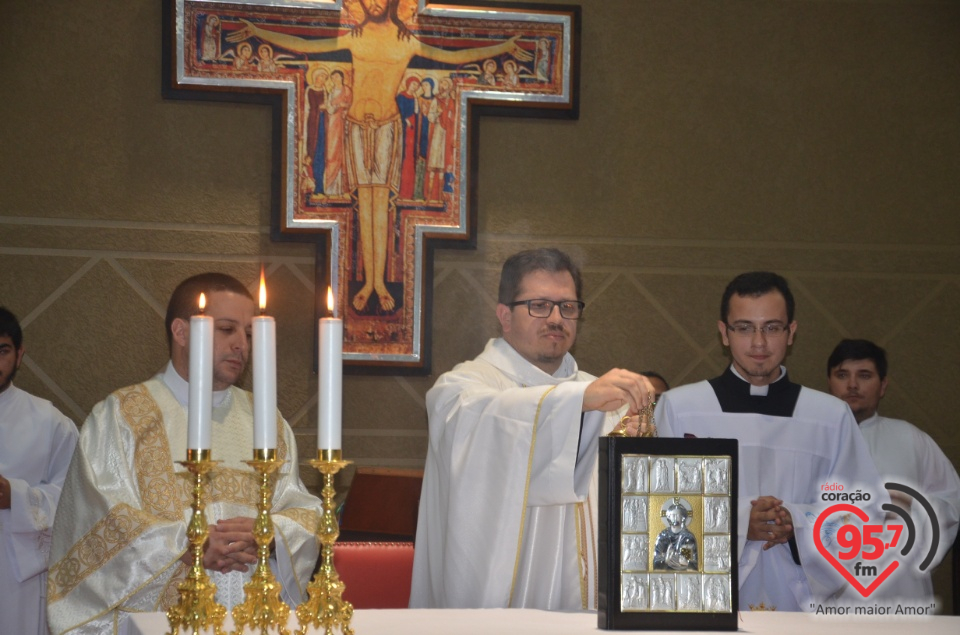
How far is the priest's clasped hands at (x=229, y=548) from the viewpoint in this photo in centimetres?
338

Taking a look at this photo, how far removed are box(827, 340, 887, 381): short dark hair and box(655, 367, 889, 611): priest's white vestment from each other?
1090mm

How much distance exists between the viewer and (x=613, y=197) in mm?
5238

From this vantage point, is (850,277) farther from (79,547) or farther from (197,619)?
(197,619)

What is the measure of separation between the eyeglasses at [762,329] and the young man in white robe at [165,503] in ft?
5.30

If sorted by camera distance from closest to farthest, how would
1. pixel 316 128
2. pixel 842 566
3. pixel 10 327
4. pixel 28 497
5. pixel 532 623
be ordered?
pixel 532 623, pixel 842 566, pixel 28 497, pixel 10 327, pixel 316 128

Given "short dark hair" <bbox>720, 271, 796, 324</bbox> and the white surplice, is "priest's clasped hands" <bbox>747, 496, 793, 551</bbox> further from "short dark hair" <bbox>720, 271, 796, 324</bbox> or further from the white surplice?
the white surplice

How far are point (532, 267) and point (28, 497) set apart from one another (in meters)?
2.20

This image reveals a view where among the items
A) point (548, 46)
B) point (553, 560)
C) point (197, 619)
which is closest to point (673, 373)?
point (548, 46)

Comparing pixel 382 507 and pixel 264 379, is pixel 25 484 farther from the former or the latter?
pixel 264 379

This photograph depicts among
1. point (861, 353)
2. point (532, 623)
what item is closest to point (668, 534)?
point (532, 623)

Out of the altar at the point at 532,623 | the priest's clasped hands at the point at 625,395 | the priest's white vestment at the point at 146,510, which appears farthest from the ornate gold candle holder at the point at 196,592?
the priest's white vestment at the point at 146,510

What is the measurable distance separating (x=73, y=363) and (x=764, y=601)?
311 cm

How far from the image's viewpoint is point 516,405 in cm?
321

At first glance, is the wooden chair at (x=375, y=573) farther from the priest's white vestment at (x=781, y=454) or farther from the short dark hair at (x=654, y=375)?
the short dark hair at (x=654, y=375)
